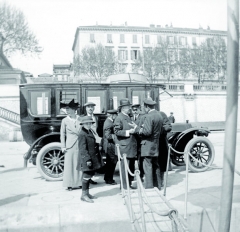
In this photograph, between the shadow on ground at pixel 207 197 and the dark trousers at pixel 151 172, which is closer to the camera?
the shadow on ground at pixel 207 197

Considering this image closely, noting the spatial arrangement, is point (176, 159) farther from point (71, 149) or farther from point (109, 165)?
point (71, 149)

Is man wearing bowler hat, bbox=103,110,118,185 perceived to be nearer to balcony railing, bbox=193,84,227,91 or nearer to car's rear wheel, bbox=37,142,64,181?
car's rear wheel, bbox=37,142,64,181

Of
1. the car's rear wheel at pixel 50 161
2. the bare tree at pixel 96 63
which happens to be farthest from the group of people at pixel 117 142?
the bare tree at pixel 96 63

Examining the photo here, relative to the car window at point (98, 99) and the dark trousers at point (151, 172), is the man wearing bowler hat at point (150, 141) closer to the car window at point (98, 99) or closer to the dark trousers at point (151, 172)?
the dark trousers at point (151, 172)

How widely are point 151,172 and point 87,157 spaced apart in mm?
1355

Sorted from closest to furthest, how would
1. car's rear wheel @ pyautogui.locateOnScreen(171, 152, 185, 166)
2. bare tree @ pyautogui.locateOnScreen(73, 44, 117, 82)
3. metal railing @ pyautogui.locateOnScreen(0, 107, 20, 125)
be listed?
car's rear wheel @ pyautogui.locateOnScreen(171, 152, 185, 166), metal railing @ pyautogui.locateOnScreen(0, 107, 20, 125), bare tree @ pyautogui.locateOnScreen(73, 44, 117, 82)

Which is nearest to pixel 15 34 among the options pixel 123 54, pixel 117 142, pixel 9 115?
pixel 9 115

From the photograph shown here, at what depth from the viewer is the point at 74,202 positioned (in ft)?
17.6

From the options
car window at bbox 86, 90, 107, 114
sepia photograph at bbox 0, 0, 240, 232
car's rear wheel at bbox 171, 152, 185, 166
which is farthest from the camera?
car's rear wheel at bbox 171, 152, 185, 166

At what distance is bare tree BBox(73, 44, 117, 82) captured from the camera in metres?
40.3

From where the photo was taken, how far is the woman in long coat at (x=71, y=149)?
6211 millimetres

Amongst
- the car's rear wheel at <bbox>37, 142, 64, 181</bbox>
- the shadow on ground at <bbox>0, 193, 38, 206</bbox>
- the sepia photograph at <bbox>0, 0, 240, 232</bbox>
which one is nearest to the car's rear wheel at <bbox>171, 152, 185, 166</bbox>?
the sepia photograph at <bbox>0, 0, 240, 232</bbox>

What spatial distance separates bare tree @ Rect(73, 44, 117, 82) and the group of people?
33577mm

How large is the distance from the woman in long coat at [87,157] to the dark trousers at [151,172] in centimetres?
96
